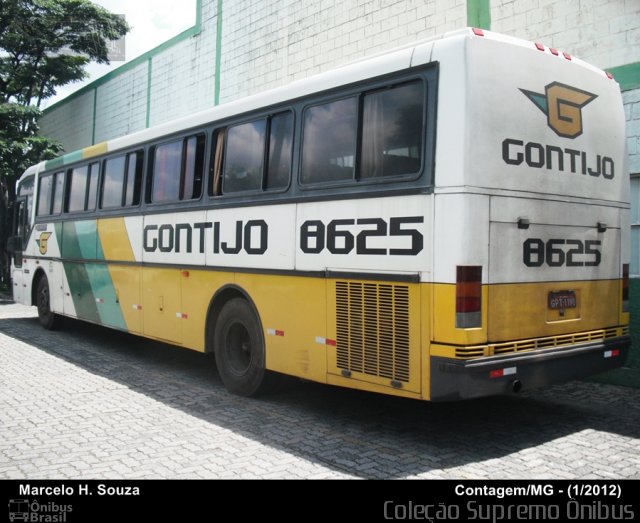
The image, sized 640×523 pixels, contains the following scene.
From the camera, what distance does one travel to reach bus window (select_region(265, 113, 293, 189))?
21.9 ft

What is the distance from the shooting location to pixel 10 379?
820cm

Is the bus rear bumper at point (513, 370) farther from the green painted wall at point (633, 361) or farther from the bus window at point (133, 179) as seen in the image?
the bus window at point (133, 179)

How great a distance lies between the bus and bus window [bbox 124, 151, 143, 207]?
5.23 ft

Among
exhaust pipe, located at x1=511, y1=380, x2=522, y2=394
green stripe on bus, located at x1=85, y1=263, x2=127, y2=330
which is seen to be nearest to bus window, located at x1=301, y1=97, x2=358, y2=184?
exhaust pipe, located at x1=511, y1=380, x2=522, y2=394

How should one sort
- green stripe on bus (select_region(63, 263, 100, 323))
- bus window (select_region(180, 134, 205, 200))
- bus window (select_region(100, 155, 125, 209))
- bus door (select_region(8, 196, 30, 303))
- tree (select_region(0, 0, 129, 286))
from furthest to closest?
tree (select_region(0, 0, 129, 286)) < bus door (select_region(8, 196, 30, 303)) < green stripe on bus (select_region(63, 263, 100, 323)) < bus window (select_region(100, 155, 125, 209)) < bus window (select_region(180, 134, 205, 200))

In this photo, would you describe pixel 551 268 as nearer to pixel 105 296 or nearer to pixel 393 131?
pixel 393 131

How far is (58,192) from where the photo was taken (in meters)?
12.3

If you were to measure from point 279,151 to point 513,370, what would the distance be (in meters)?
3.15

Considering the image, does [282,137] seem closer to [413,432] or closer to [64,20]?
[413,432]

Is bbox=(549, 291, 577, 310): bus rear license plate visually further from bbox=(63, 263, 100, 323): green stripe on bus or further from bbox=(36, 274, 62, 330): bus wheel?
bbox=(36, 274, 62, 330): bus wheel

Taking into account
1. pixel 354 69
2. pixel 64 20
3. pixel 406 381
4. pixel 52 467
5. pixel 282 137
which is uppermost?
pixel 64 20

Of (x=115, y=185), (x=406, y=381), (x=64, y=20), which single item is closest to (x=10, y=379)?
(x=115, y=185)

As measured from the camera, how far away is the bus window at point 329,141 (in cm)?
591

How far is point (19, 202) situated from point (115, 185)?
5346mm
